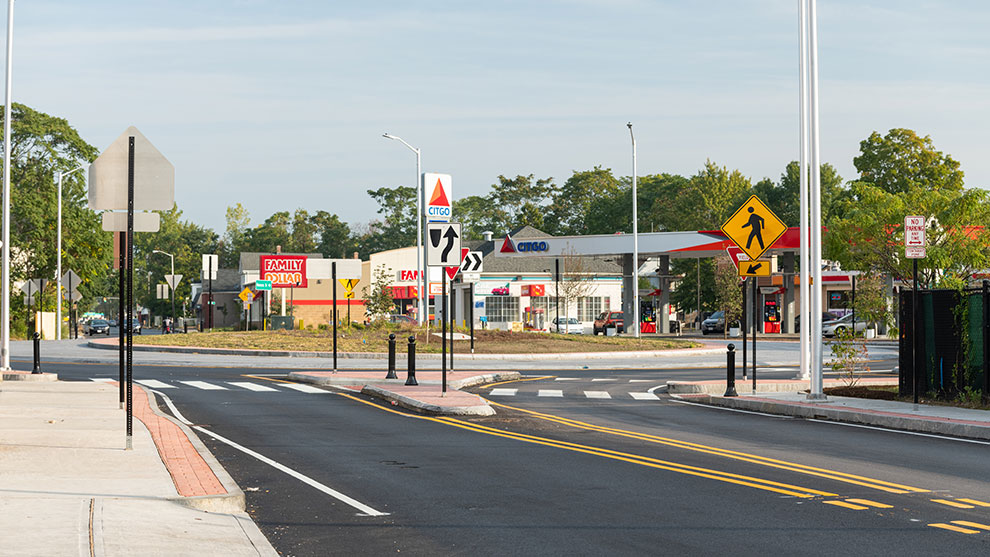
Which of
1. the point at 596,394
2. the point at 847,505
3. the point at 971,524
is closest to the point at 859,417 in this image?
the point at 596,394

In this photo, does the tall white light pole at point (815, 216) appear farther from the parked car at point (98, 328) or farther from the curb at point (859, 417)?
the parked car at point (98, 328)

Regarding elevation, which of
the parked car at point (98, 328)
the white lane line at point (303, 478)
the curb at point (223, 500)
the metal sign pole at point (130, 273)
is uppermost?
the metal sign pole at point (130, 273)

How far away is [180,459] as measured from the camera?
39.2 ft

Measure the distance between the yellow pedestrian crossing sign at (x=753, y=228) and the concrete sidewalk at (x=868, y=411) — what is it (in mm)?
3093

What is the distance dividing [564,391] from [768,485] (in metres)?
13.9

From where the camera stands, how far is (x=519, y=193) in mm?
134500

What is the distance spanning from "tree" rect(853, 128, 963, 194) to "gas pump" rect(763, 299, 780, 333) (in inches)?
1087

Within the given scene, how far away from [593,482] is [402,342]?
1294 inches

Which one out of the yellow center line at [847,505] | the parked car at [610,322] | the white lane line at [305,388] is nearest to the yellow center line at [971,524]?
the yellow center line at [847,505]

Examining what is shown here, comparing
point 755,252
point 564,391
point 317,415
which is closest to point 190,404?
point 317,415

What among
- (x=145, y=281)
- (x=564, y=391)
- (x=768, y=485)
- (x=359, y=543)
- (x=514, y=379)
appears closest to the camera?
(x=359, y=543)

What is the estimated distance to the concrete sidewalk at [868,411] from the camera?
15523mm

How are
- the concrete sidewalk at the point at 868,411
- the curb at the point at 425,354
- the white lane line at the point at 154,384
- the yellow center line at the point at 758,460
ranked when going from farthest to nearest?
the curb at the point at 425,354, the white lane line at the point at 154,384, the concrete sidewalk at the point at 868,411, the yellow center line at the point at 758,460

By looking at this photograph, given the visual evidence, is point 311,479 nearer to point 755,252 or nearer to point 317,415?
point 317,415
